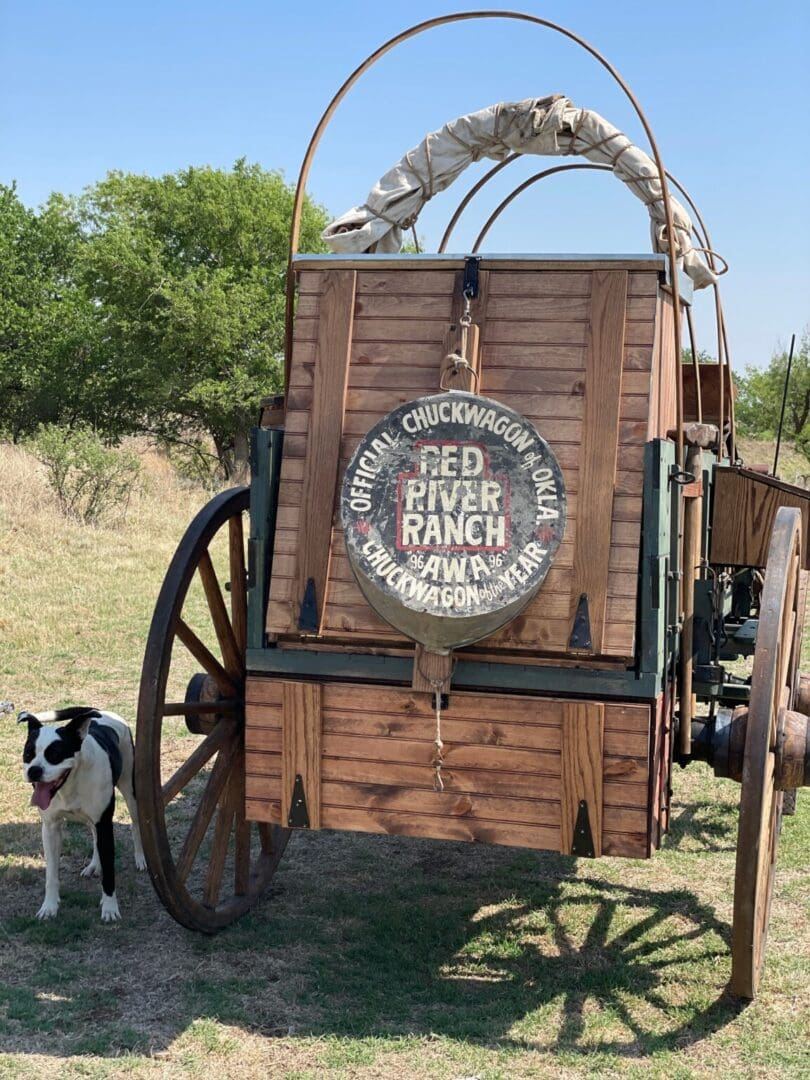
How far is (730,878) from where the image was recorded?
4.92 meters

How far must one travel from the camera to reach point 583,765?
133 inches

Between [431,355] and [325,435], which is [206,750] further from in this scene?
[431,355]

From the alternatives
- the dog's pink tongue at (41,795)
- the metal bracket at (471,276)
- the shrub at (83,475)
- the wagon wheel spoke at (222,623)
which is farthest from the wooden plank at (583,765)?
the shrub at (83,475)

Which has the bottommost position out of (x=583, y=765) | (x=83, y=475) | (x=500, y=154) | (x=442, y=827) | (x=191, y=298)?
(x=442, y=827)

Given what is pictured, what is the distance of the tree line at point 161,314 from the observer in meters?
27.6

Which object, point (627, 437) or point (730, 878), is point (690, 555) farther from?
point (730, 878)

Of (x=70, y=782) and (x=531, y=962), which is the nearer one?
(x=531, y=962)

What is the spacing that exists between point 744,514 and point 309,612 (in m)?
2.10

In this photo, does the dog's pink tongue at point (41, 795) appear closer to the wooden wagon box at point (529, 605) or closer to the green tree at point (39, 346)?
the wooden wagon box at point (529, 605)

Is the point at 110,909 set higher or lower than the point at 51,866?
lower

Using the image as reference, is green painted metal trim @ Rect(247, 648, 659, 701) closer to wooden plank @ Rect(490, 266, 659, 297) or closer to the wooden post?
the wooden post

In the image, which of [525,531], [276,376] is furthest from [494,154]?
[276,376]

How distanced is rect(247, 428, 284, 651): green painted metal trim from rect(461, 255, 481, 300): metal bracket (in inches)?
30.4

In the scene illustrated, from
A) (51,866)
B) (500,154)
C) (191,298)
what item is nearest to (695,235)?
(500,154)
